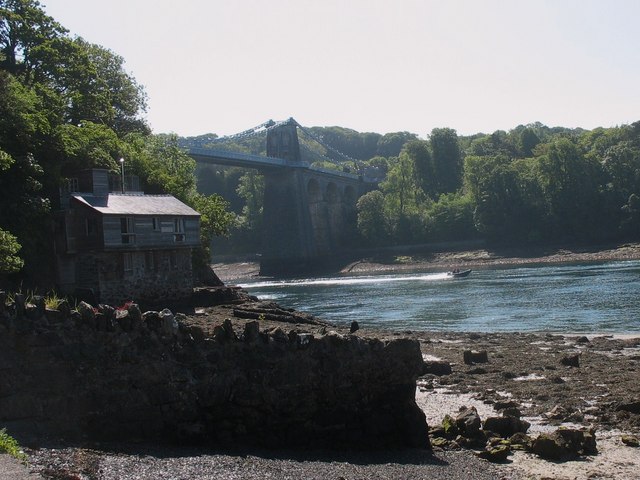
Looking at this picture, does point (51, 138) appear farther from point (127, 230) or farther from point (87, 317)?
point (87, 317)

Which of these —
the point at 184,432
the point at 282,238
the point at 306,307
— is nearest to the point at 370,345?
the point at 184,432

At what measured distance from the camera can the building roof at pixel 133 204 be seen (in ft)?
112

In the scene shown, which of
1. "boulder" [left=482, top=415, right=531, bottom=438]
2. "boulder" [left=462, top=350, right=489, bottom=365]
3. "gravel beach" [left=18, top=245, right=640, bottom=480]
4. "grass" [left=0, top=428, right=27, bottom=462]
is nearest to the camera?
"grass" [left=0, top=428, right=27, bottom=462]

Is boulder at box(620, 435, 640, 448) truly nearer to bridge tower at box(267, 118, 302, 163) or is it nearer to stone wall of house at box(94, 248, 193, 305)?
stone wall of house at box(94, 248, 193, 305)

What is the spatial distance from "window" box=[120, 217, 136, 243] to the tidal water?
1403cm

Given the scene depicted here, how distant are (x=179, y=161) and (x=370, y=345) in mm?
38970

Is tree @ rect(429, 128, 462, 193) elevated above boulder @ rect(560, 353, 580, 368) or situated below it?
above

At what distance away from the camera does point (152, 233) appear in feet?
116

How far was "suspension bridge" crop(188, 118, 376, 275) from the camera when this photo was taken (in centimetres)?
11262

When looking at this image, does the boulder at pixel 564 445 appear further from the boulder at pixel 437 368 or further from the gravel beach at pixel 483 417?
the boulder at pixel 437 368

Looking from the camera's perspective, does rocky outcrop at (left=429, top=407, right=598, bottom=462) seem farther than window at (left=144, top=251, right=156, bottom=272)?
No

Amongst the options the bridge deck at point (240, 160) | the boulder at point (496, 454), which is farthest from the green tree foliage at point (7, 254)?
the bridge deck at point (240, 160)

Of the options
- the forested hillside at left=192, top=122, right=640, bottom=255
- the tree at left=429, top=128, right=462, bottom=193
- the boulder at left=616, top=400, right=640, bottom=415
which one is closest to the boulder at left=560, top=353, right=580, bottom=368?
the boulder at left=616, top=400, right=640, bottom=415

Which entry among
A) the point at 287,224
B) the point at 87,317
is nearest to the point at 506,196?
the point at 287,224
